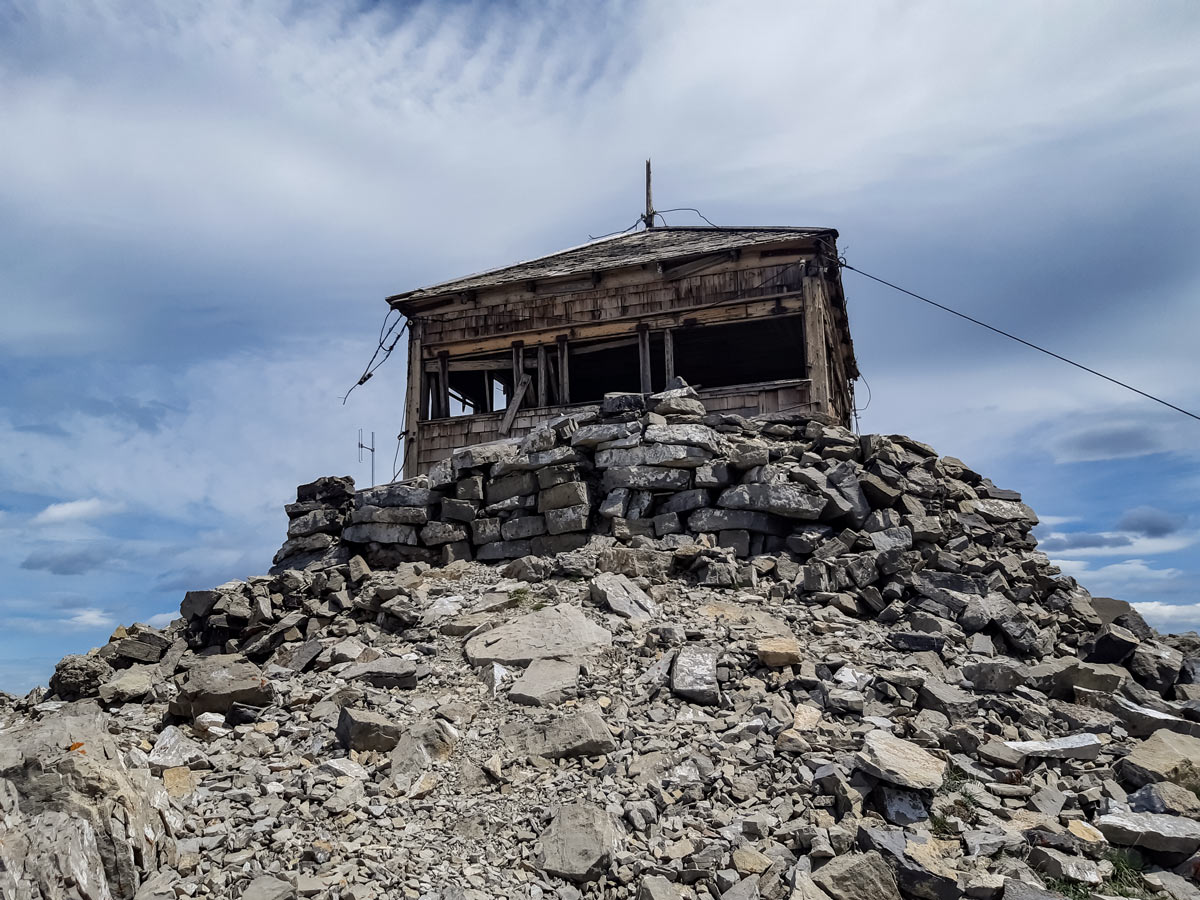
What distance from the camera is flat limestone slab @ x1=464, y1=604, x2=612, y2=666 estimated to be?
769cm

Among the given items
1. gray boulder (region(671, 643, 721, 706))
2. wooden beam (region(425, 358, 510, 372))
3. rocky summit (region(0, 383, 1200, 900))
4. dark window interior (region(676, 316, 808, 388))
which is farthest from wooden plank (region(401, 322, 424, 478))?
gray boulder (region(671, 643, 721, 706))

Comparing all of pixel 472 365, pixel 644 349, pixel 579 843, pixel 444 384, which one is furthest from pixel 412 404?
pixel 579 843

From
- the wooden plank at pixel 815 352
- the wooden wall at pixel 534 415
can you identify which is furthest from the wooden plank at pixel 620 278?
the wooden wall at pixel 534 415

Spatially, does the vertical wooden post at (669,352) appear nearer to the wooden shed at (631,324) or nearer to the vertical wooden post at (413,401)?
the wooden shed at (631,324)

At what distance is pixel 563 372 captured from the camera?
1573 centimetres

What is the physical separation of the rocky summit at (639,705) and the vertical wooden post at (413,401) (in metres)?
4.29

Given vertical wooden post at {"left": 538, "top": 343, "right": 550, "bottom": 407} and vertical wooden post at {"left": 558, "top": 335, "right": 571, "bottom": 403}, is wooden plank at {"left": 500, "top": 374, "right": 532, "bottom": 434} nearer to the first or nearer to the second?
vertical wooden post at {"left": 538, "top": 343, "right": 550, "bottom": 407}

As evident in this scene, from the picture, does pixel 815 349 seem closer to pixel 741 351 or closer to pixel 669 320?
pixel 669 320

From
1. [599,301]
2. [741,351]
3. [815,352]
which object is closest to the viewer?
[815,352]

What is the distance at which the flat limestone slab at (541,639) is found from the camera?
7.69 meters

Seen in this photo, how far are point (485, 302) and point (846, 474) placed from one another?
29.1ft

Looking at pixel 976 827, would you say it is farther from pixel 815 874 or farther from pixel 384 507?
pixel 384 507

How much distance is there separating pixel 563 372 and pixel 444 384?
2.57 meters

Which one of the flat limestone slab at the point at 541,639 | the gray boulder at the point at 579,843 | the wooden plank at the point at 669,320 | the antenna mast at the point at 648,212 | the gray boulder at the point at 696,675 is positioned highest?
the antenna mast at the point at 648,212
